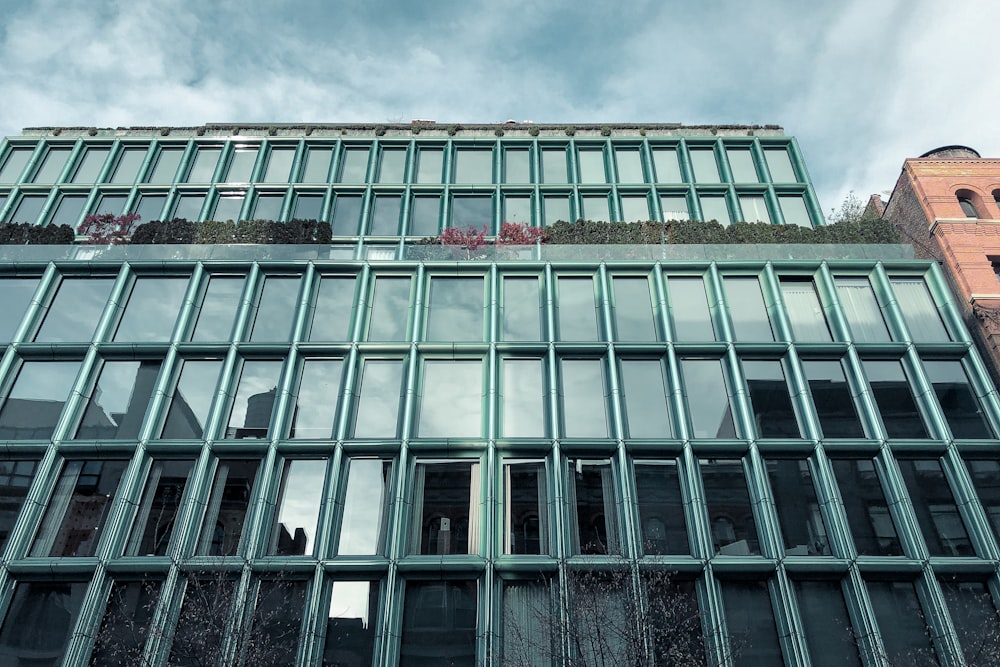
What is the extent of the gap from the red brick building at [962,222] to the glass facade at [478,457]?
1399 mm

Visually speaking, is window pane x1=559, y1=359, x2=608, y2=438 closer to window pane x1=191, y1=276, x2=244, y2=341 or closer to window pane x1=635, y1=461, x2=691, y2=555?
window pane x1=635, y1=461, x2=691, y2=555

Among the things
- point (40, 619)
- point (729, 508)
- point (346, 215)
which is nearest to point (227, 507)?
point (40, 619)

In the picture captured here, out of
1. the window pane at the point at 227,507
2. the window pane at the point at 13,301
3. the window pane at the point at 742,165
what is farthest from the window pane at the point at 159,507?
the window pane at the point at 742,165

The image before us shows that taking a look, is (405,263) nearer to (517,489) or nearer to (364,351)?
(364,351)

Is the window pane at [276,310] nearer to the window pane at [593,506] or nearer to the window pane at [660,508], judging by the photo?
the window pane at [593,506]

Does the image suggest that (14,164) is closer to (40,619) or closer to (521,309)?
(40,619)

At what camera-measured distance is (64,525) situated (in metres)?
21.9

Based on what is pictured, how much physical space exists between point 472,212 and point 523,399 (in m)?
16.0

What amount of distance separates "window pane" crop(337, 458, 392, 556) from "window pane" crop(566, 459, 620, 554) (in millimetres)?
5855

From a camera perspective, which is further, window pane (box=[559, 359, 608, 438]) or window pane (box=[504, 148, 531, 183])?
window pane (box=[504, 148, 531, 183])

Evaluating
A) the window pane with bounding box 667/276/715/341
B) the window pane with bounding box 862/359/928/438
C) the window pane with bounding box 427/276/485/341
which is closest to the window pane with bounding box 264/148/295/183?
the window pane with bounding box 427/276/485/341

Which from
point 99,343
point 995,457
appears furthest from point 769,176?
point 99,343

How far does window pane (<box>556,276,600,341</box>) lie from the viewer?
1048 inches

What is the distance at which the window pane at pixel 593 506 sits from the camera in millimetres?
21516
